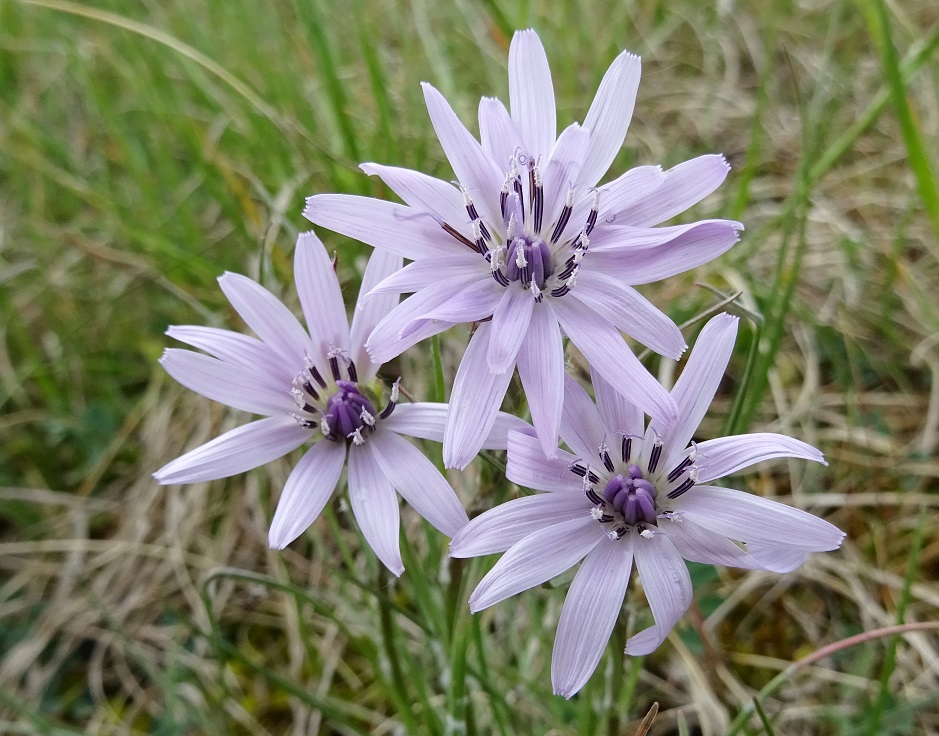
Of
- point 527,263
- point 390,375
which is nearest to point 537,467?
point 527,263

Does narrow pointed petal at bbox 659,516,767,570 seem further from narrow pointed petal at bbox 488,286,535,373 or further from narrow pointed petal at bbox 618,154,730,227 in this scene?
narrow pointed petal at bbox 618,154,730,227

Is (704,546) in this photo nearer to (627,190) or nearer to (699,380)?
(699,380)

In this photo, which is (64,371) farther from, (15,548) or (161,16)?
(161,16)

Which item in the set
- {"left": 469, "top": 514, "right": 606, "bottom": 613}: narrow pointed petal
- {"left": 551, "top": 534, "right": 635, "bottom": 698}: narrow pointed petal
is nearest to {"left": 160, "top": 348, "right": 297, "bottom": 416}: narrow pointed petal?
{"left": 469, "top": 514, "right": 606, "bottom": 613}: narrow pointed petal

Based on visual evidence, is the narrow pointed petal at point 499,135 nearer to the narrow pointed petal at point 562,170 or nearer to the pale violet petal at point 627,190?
the narrow pointed petal at point 562,170

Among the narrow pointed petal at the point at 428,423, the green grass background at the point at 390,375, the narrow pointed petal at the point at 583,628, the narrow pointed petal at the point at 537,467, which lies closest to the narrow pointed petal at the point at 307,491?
the narrow pointed petal at the point at 428,423
